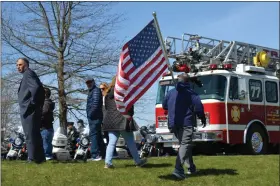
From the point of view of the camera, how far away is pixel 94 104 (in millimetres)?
10664

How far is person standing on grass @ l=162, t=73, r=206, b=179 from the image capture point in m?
8.02

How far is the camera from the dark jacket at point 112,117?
8.64m

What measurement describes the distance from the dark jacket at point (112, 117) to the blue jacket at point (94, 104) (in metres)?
1.79

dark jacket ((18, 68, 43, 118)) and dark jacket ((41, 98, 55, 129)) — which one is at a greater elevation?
dark jacket ((18, 68, 43, 118))

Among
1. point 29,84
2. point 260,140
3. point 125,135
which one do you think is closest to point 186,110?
point 125,135

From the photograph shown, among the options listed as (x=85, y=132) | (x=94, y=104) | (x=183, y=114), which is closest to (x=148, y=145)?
(x=85, y=132)

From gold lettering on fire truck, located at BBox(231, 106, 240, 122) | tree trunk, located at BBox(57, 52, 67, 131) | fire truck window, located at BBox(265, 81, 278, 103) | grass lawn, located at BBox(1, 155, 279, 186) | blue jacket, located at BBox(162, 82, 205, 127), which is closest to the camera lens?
grass lawn, located at BBox(1, 155, 279, 186)

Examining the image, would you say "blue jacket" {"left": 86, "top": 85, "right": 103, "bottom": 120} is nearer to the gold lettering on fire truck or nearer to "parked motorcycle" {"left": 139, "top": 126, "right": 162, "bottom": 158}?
the gold lettering on fire truck

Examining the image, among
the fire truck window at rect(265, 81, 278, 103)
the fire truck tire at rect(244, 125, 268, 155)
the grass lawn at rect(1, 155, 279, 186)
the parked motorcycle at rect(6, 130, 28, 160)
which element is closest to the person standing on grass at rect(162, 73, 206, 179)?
the grass lawn at rect(1, 155, 279, 186)

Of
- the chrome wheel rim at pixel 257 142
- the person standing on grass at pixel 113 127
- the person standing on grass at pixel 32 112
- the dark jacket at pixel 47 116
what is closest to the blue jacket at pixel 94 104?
the dark jacket at pixel 47 116

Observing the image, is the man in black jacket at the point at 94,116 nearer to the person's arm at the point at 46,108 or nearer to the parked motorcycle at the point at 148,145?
the person's arm at the point at 46,108

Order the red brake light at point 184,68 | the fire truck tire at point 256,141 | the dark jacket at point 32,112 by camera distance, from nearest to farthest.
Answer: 1. the dark jacket at point 32,112
2. the red brake light at point 184,68
3. the fire truck tire at point 256,141

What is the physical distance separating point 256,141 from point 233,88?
177 centimetres

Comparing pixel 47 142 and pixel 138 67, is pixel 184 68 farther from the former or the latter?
pixel 138 67
